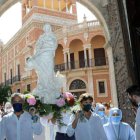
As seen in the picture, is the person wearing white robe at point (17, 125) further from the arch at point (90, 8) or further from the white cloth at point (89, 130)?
the arch at point (90, 8)

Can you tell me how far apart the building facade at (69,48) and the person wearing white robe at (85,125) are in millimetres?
18687

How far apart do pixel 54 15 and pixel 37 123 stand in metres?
24.5

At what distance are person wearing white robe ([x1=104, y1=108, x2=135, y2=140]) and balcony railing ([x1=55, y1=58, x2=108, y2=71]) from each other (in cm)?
1964

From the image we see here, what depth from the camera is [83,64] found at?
2448cm

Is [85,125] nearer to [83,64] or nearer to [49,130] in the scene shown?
[49,130]

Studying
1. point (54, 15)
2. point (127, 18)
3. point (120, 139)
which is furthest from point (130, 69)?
point (54, 15)

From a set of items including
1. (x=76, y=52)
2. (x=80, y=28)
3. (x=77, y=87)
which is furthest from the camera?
(x=76, y=52)

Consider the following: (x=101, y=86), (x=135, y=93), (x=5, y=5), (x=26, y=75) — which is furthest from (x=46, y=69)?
(x=26, y=75)

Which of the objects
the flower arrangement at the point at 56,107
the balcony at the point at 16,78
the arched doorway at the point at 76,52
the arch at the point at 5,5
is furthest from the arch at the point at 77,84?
the flower arrangement at the point at 56,107

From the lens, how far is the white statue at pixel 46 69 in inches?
214

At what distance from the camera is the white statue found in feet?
17.8

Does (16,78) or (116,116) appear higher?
(16,78)

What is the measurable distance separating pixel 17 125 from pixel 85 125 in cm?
88

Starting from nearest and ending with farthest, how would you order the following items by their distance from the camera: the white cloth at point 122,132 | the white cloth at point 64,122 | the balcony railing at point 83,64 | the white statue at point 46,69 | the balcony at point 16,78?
the white cloth at point 122,132 < the white cloth at point 64,122 < the white statue at point 46,69 < the balcony railing at point 83,64 < the balcony at point 16,78
